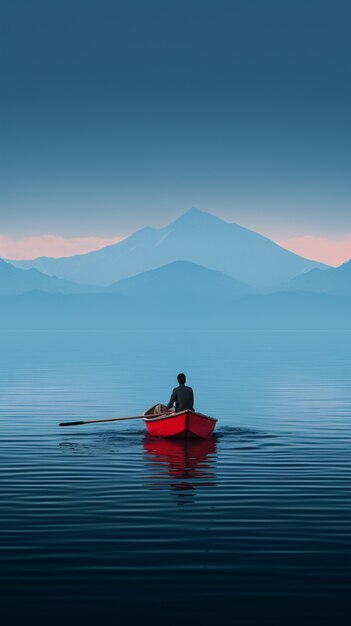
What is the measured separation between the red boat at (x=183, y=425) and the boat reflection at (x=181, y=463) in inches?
11.9

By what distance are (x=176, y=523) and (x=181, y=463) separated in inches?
383

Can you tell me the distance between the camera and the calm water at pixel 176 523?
48.2ft

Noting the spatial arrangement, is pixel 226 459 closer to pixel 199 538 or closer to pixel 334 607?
pixel 199 538

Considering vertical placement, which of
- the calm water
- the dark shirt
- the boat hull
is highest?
the dark shirt

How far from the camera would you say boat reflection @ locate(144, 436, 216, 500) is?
25.6 metres

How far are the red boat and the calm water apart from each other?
53cm

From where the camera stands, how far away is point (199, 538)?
1888 centimetres

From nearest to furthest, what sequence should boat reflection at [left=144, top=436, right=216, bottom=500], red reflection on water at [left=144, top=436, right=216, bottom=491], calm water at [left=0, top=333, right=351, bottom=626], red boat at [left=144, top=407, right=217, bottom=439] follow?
1. calm water at [left=0, top=333, right=351, bottom=626]
2. boat reflection at [left=144, top=436, right=216, bottom=500]
3. red reflection on water at [left=144, top=436, right=216, bottom=491]
4. red boat at [left=144, top=407, right=217, bottom=439]

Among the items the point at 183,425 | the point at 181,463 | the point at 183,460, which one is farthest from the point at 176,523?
the point at 183,425

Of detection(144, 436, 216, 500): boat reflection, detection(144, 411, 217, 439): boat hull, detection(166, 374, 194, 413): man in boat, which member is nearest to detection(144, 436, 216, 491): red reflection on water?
detection(144, 436, 216, 500): boat reflection

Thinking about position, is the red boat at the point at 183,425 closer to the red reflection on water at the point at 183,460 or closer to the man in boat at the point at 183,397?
the red reflection on water at the point at 183,460

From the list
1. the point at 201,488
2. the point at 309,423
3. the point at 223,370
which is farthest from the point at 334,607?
the point at 223,370

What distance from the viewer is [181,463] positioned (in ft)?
98.9

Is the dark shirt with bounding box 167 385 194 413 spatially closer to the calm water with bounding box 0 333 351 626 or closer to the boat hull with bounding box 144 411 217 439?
the boat hull with bounding box 144 411 217 439
